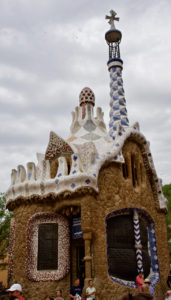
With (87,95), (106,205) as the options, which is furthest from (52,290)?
(87,95)

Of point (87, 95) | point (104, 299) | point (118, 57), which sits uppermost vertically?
point (118, 57)

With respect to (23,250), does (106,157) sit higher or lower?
higher

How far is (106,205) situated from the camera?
8.99 metres

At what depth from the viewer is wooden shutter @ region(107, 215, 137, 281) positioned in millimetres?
8734

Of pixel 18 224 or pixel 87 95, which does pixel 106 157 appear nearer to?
pixel 18 224

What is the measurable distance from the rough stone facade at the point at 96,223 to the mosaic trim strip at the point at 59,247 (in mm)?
128

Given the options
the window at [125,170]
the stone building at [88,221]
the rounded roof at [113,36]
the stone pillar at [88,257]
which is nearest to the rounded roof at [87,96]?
the stone building at [88,221]

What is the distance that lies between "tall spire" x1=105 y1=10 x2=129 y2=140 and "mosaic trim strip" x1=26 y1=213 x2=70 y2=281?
3.65 metres

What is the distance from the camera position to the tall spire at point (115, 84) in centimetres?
1175

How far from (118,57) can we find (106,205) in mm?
7097

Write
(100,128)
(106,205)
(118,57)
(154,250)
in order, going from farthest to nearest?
(118,57) < (100,128) < (154,250) < (106,205)

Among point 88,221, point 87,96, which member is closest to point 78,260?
point 88,221

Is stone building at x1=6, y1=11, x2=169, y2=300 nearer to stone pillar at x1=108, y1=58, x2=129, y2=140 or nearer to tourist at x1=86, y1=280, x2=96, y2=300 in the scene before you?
tourist at x1=86, y1=280, x2=96, y2=300

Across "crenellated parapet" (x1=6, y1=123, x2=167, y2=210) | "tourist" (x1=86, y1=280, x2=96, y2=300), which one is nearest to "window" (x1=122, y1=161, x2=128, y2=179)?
"crenellated parapet" (x1=6, y1=123, x2=167, y2=210)
